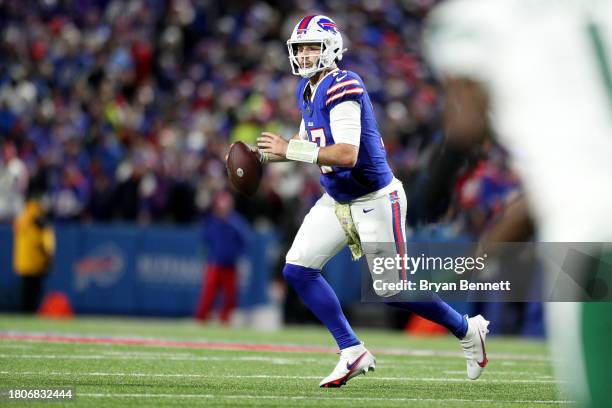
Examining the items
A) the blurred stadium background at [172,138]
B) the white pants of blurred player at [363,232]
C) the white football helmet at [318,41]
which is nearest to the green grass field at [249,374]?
the white pants of blurred player at [363,232]

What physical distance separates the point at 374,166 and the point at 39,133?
11.1 meters

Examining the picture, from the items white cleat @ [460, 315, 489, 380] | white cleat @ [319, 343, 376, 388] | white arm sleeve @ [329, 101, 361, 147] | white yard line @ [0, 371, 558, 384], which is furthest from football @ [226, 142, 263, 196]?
white cleat @ [460, 315, 489, 380]

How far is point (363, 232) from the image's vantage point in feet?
19.2

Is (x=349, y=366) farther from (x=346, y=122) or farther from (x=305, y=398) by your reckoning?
(x=346, y=122)

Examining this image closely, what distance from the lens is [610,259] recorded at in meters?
2.66

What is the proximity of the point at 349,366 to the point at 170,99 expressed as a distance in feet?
39.7

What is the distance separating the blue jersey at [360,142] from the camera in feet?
19.0

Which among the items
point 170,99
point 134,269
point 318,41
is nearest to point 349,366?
point 318,41

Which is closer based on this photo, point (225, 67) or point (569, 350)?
point (569, 350)

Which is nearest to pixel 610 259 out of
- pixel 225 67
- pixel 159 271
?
pixel 159 271

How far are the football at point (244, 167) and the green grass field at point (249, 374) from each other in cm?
100

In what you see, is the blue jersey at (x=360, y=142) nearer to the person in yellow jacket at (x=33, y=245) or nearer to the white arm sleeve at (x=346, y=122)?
the white arm sleeve at (x=346, y=122)

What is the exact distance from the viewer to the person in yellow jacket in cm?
1341

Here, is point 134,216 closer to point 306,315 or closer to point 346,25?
point 306,315
